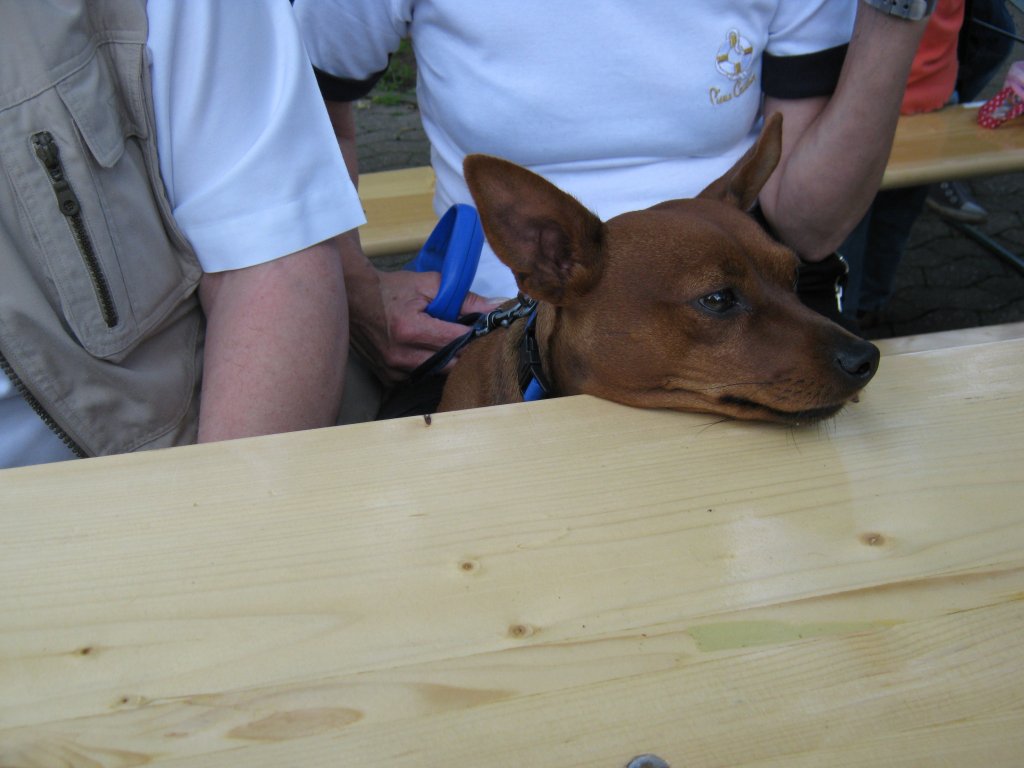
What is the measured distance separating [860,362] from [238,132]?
104 cm

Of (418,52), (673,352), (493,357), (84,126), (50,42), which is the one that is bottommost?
(493,357)

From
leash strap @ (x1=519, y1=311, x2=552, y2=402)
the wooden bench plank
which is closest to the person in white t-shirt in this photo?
leash strap @ (x1=519, y1=311, x2=552, y2=402)

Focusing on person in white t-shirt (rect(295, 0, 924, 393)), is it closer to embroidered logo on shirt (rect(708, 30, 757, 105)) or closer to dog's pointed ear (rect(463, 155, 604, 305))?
embroidered logo on shirt (rect(708, 30, 757, 105))

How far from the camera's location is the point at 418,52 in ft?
6.59

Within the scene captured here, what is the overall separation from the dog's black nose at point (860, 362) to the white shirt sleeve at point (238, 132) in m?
0.86

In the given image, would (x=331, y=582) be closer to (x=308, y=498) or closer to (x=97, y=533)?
(x=308, y=498)

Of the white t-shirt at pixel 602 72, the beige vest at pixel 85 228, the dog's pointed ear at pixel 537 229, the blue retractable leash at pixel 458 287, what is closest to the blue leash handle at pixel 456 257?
the blue retractable leash at pixel 458 287

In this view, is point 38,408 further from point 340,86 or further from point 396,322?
point 340,86

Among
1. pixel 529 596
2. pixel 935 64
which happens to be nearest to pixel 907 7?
pixel 529 596

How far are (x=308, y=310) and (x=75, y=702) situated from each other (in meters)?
0.81

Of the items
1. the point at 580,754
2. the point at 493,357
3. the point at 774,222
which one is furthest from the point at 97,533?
the point at 774,222

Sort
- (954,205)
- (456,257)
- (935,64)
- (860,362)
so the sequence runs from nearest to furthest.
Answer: (860,362), (456,257), (935,64), (954,205)

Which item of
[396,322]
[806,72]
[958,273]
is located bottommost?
[958,273]

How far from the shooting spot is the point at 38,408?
Answer: 4.37 ft
